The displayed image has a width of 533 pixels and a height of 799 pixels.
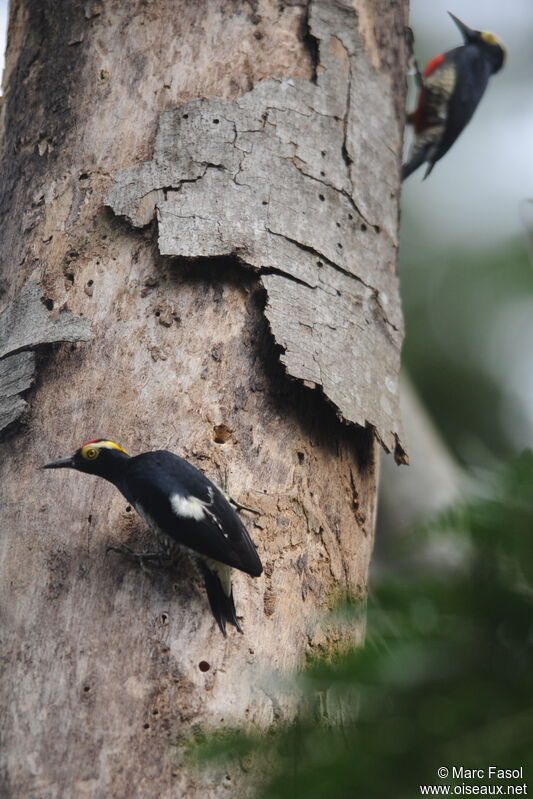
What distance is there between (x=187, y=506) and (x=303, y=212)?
1107mm

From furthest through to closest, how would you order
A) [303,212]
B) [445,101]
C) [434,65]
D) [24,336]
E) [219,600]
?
[434,65] → [445,101] → [303,212] → [24,336] → [219,600]

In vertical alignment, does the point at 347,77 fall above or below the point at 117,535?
above

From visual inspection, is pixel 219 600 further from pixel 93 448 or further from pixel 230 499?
pixel 93 448

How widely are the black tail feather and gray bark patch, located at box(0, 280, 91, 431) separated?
2.57 ft

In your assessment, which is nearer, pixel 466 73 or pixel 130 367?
pixel 130 367

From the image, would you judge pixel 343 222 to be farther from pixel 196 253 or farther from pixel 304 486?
pixel 304 486

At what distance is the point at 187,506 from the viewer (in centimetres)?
226

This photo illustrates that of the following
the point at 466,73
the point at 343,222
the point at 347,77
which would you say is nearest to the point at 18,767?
the point at 343,222

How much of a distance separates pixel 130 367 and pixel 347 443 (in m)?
0.72

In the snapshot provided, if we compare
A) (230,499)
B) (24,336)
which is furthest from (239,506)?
(24,336)

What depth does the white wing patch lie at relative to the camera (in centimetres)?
224

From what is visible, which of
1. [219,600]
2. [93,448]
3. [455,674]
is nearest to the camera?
[455,674]

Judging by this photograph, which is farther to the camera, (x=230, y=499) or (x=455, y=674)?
(x=230, y=499)

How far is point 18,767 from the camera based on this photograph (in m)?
1.95
